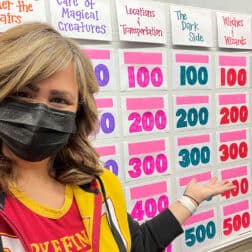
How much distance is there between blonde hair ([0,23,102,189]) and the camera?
31.1 inches

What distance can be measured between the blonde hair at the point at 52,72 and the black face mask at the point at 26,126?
0.03 meters

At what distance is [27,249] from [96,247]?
0.52ft

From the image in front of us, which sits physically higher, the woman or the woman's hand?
the woman

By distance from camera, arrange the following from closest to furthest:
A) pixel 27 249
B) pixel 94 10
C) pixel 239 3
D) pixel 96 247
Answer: pixel 27 249 < pixel 96 247 < pixel 94 10 < pixel 239 3

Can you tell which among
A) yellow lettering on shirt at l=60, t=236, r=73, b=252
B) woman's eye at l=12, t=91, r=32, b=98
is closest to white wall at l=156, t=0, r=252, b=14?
woman's eye at l=12, t=91, r=32, b=98

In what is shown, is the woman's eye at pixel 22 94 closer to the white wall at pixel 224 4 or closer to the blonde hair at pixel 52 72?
the blonde hair at pixel 52 72

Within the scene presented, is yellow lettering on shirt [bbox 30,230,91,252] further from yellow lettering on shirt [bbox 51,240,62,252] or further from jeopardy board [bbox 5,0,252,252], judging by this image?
jeopardy board [bbox 5,0,252,252]

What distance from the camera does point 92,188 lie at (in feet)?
3.13

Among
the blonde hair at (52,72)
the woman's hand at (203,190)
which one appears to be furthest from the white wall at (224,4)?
the blonde hair at (52,72)

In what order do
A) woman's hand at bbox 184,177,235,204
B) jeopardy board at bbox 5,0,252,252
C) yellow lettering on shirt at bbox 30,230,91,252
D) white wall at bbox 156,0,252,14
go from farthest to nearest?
white wall at bbox 156,0,252,14 < jeopardy board at bbox 5,0,252,252 < woman's hand at bbox 184,177,235,204 < yellow lettering on shirt at bbox 30,230,91,252

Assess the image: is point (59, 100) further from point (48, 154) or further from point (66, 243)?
point (66, 243)

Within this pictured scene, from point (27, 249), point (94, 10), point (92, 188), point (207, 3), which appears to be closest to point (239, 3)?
point (207, 3)

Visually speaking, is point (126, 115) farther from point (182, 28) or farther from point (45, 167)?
point (45, 167)

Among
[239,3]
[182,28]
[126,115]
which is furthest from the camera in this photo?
[239,3]
